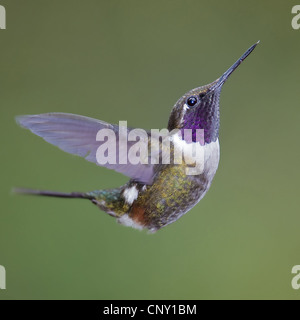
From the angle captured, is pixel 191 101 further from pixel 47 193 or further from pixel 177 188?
pixel 47 193

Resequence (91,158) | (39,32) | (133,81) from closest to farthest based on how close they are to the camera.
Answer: (91,158) < (133,81) < (39,32)

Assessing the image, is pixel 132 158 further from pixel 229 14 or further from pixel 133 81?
pixel 229 14

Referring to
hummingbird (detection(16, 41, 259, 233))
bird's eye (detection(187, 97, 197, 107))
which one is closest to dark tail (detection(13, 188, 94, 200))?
hummingbird (detection(16, 41, 259, 233))

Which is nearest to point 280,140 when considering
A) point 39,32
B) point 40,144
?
point 40,144

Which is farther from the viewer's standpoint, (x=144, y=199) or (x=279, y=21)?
(x=279, y=21)

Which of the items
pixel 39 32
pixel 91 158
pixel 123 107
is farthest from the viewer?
pixel 39 32

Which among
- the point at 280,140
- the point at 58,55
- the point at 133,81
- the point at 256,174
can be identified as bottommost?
the point at 256,174

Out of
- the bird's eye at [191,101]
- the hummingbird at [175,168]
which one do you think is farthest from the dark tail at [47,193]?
the bird's eye at [191,101]

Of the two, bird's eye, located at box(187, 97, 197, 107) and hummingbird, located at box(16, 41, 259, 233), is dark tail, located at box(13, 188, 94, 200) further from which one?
bird's eye, located at box(187, 97, 197, 107)
